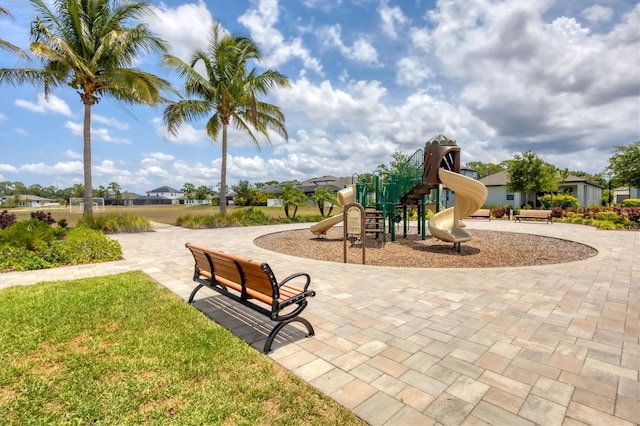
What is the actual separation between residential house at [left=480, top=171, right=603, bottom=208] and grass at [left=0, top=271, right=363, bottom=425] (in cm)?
3843

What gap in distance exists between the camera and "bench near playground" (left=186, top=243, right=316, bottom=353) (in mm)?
3455

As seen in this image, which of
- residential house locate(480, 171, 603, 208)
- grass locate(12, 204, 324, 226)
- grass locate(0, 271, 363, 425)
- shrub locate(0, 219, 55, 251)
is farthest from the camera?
residential house locate(480, 171, 603, 208)

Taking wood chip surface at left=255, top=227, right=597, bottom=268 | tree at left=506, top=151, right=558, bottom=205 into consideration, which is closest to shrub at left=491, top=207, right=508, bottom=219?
tree at left=506, top=151, right=558, bottom=205

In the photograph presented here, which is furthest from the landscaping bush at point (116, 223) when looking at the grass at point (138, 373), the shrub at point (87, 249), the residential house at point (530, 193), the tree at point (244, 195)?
the tree at point (244, 195)

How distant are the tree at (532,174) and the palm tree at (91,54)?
28690 millimetres

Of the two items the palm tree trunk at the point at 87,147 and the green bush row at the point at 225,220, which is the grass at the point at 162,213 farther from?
the green bush row at the point at 225,220

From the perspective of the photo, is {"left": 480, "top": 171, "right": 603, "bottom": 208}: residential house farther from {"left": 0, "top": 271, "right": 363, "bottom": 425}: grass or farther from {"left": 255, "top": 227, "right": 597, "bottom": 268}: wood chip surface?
{"left": 0, "top": 271, "right": 363, "bottom": 425}: grass

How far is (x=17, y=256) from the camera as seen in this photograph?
7566 millimetres

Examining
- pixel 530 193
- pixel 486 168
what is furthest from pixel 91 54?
pixel 486 168

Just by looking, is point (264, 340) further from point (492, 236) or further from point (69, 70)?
point (69, 70)

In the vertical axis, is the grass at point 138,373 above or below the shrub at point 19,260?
below

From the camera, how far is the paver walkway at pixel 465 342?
254 centimetres

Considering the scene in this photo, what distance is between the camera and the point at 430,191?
37.0ft

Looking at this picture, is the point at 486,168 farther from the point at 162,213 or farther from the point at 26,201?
the point at 26,201
